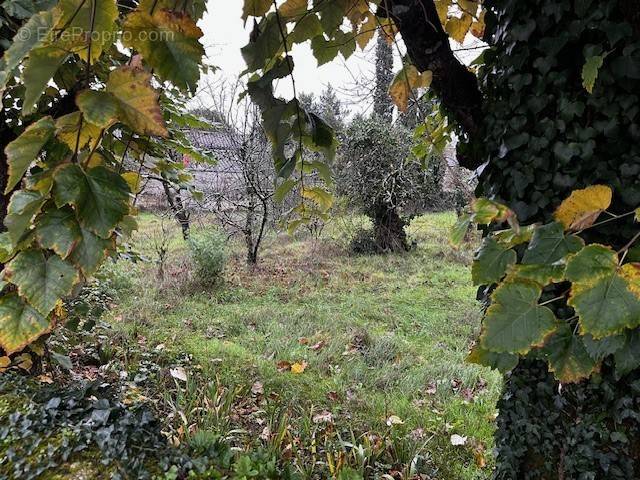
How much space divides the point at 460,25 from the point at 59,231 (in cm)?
155

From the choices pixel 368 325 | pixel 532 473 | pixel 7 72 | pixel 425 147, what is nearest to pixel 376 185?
pixel 368 325

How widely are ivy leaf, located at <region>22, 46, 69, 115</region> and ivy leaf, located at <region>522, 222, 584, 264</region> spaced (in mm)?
633

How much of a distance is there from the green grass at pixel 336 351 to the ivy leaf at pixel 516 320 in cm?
190

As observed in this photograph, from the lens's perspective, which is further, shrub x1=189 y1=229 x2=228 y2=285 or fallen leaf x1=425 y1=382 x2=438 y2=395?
shrub x1=189 y1=229 x2=228 y2=285

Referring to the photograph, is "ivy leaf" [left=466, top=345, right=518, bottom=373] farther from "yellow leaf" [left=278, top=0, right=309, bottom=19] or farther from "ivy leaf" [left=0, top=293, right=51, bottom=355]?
"yellow leaf" [left=278, top=0, right=309, bottom=19]

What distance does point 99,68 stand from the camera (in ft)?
6.08

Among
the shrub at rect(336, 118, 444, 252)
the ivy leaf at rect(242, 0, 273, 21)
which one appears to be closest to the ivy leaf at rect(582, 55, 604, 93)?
the ivy leaf at rect(242, 0, 273, 21)

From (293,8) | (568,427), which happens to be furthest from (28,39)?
(568,427)

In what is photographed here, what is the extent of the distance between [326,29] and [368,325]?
407 centimetres

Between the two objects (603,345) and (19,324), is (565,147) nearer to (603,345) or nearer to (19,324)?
(603,345)

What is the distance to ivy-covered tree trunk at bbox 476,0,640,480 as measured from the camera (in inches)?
40.0

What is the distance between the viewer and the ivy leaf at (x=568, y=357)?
674 millimetres

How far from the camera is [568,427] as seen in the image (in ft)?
4.12

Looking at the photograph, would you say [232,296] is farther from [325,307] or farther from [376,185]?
[376,185]
